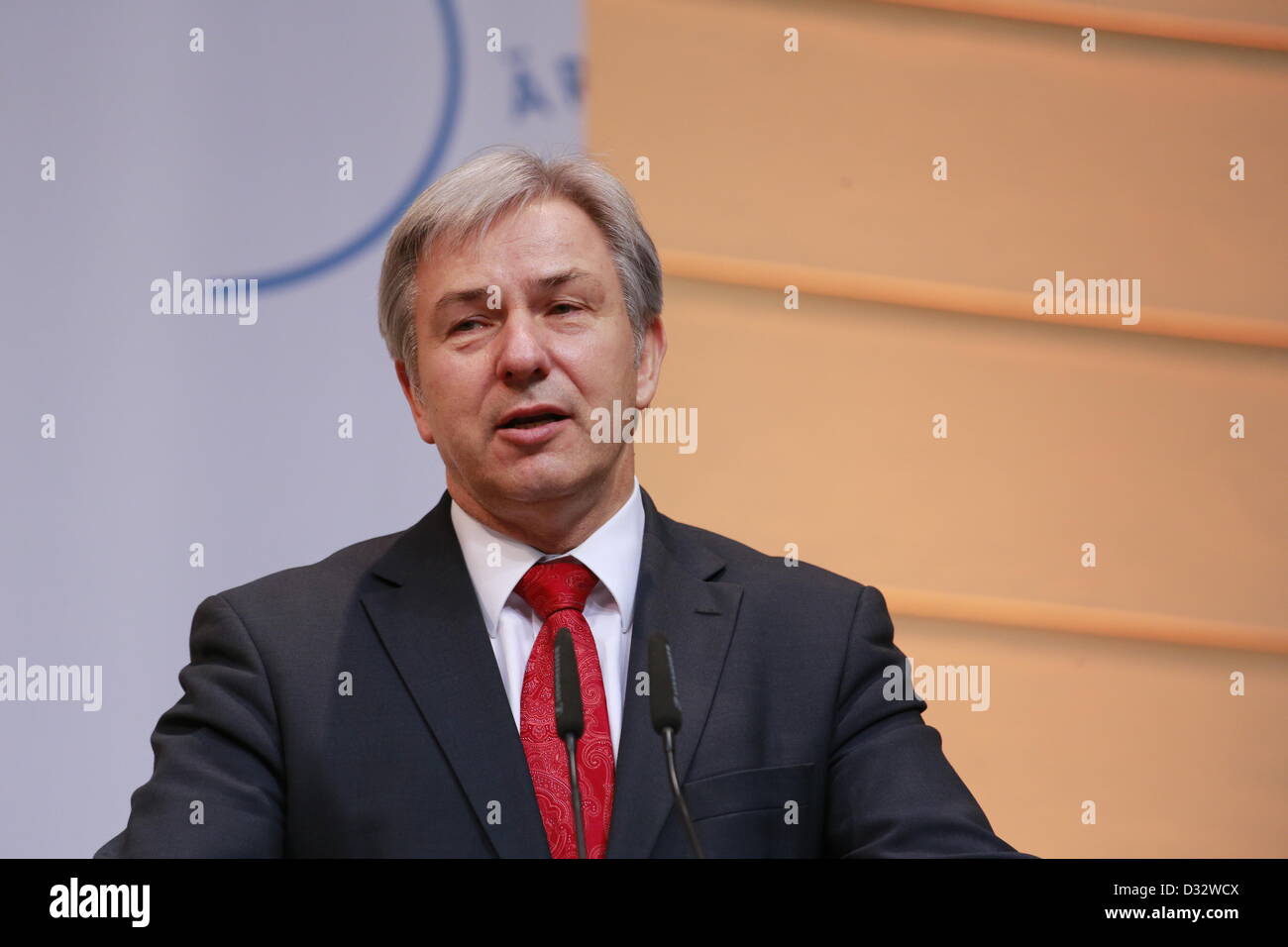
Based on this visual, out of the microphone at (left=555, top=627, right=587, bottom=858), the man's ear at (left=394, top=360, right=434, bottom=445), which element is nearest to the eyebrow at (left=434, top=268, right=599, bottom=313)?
the man's ear at (left=394, top=360, right=434, bottom=445)

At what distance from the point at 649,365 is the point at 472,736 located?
23.1 inches

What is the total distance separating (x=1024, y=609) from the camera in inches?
107

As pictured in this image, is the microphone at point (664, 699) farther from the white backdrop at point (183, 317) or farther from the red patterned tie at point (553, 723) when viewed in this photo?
the white backdrop at point (183, 317)

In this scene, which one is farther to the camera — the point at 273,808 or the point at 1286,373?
the point at 1286,373

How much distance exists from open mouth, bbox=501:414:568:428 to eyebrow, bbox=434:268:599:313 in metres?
0.15

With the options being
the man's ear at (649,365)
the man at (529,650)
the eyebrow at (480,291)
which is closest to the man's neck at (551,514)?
the man at (529,650)

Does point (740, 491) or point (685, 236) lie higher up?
point (685, 236)

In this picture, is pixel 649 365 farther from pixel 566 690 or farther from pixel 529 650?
pixel 566 690

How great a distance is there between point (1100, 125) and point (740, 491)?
101cm

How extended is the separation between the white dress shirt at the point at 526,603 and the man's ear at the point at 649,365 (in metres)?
0.17

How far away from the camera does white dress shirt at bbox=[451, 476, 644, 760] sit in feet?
5.44

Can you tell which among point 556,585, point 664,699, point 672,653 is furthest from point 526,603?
point 664,699
